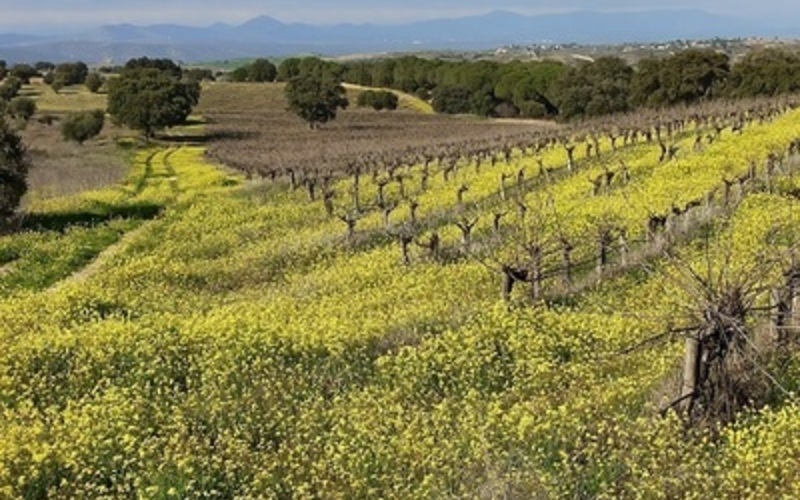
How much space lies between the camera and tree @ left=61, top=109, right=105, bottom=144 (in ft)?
289

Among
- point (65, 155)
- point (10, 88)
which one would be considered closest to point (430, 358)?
point (65, 155)

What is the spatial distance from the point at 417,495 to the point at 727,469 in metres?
3.85

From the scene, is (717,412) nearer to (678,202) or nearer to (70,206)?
(678,202)

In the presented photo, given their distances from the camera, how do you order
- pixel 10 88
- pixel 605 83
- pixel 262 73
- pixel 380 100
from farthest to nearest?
1. pixel 262 73
2. pixel 380 100
3. pixel 10 88
4. pixel 605 83

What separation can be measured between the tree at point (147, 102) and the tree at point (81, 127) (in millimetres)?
2394

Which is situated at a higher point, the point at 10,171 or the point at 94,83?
the point at 94,83

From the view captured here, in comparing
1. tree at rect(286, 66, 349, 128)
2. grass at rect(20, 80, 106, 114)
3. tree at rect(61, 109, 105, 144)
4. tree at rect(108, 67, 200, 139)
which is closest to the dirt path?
tree at rect(108, 67, 200, 139)

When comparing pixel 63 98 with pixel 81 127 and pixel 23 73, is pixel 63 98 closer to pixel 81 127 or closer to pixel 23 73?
pixel 23 73

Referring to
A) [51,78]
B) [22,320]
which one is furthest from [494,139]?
[51,78]

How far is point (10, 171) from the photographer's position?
4462cm

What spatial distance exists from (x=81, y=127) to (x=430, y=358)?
76.8 meters

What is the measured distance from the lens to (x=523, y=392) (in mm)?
16375

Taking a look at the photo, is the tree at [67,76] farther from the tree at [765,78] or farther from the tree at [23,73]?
the tree at [765,78]

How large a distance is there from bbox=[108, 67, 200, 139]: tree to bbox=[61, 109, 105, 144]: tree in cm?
239
